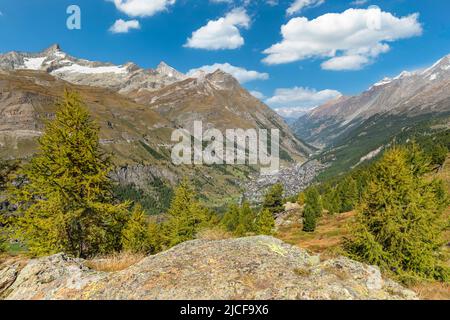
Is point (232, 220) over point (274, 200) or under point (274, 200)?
under

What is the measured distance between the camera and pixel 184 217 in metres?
48.8

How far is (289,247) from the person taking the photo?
15180mm

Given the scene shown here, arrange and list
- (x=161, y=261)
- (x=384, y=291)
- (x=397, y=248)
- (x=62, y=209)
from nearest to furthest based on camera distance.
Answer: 1. (x=384, y=291)
2. (x=161, y=261)
3. (x=62, y=209)
4. (x=397, y=248)

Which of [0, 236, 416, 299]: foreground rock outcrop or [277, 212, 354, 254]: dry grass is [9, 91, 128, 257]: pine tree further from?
[277, 212, 354, 254]: dry grass

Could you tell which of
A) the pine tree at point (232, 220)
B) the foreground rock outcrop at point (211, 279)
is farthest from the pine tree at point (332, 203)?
the foreground rock outcrop at point (211, 279)

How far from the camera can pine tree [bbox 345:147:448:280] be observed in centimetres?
2433

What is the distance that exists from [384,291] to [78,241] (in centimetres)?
2106

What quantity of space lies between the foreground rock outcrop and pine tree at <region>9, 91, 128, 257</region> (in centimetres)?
824

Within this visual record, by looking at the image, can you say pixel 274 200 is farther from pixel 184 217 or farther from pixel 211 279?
pixel 211 279

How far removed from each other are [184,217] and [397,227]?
3168 cm

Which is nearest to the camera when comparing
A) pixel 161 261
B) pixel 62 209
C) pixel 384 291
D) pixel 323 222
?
pixel 384 291

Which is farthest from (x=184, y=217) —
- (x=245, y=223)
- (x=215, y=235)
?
(x=245, y=223)
